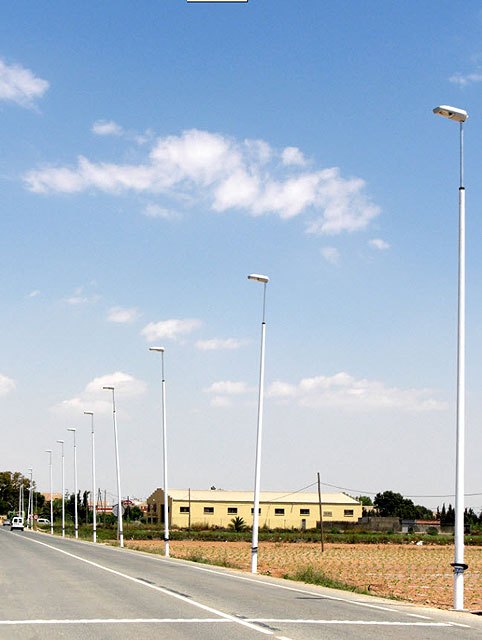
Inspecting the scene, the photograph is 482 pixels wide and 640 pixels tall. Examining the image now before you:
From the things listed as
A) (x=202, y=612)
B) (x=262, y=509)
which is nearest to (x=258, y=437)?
(x=202, y=612)

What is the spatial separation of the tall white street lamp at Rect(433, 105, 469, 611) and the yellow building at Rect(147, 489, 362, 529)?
355 ft

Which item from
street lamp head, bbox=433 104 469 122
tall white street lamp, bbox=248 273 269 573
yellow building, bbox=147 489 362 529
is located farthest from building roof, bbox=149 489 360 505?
street lamp head, bbox=433 104 469 122

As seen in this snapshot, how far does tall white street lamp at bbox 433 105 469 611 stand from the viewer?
19.2 m

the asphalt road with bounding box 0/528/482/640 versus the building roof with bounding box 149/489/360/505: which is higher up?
the asphalt road with bounding box 0/528/482/640

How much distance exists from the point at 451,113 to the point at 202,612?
1136 cm

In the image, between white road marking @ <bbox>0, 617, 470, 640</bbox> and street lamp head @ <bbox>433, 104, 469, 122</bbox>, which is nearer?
white road marking @ <bbox>0, 617, 470, 640</bbox>

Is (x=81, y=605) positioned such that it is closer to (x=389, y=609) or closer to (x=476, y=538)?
(x=389, y=609)

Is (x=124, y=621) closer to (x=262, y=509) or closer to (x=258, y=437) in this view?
(x=258, y=437)

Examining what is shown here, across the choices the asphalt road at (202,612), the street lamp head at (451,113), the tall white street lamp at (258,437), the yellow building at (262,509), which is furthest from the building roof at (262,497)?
the street lamp head at (451,113)

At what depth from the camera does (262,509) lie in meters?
133

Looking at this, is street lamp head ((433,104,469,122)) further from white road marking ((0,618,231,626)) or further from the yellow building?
→ the yellow building

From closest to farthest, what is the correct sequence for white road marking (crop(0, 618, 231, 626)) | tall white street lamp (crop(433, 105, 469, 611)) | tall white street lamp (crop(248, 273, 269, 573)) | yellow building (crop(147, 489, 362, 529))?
white road marking (crop(0, 618, 231, 626))
tall white street lamp (crop(433, 105, 469, 611))
tall white street lamp (crop(248, 273, 269, 573))
yellow building (crop(147, 489, 362, 529))

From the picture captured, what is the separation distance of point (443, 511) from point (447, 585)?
142m

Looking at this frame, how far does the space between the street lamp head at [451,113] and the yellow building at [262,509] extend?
10952cm
